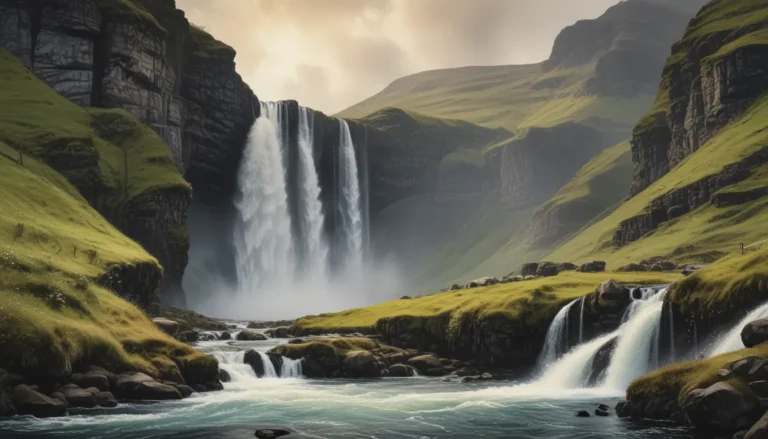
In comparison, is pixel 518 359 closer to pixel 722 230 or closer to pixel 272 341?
pixel 272 341

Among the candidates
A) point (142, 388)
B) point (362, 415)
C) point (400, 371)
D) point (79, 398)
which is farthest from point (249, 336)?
point (362, 415)

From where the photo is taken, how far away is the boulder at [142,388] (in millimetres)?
52469

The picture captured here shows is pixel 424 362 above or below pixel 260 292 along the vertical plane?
below

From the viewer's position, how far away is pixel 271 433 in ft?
128

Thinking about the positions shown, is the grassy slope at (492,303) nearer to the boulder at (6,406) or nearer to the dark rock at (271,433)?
the dark rock at (271,433)

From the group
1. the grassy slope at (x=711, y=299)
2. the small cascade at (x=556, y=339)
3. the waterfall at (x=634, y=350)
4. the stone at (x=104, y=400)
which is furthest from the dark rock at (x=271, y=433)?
the small cascade at (x=556, y=339)

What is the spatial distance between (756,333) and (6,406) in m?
43.9

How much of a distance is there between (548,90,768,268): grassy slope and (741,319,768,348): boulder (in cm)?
10420

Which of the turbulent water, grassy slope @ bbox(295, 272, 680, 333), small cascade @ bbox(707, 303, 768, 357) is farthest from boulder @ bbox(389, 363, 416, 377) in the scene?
small cascade @ bbox(707, 303, 768, 357)

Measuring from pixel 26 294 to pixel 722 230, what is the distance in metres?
135

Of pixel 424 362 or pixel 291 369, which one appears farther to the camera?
pixel 424 362

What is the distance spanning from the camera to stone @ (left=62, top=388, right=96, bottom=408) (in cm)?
4750

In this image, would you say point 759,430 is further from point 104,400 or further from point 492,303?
point 492,303

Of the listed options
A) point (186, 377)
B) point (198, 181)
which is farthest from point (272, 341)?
point (198, 181)
